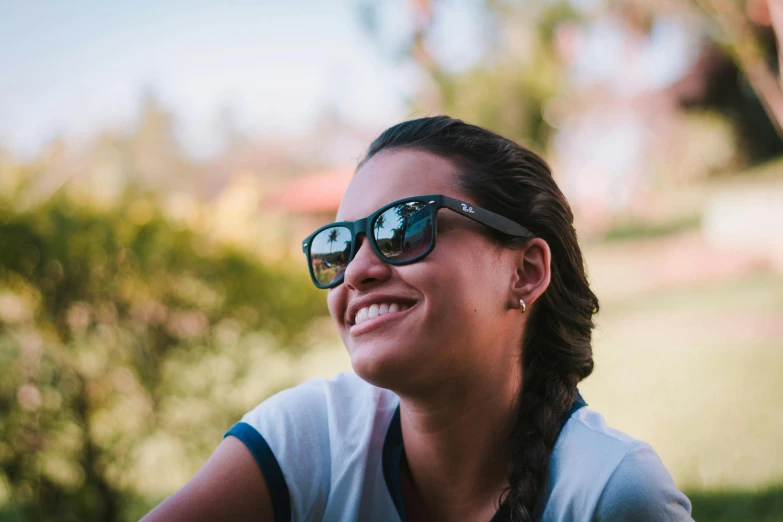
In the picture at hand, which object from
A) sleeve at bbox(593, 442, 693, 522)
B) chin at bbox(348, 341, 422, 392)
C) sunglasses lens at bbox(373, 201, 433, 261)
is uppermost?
sunglasses lens at bbox(373, 201, 433, 261)

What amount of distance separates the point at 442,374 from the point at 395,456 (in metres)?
0.37

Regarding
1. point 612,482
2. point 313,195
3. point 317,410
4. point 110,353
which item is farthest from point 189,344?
point 313,195

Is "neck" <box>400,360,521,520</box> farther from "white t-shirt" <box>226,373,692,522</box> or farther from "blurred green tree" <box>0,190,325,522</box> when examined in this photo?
"blurred green tree" <box>0,190,325,522</box>

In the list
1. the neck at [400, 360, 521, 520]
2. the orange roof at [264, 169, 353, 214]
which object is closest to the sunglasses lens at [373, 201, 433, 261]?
the neck at [400, 360, 521, 520]

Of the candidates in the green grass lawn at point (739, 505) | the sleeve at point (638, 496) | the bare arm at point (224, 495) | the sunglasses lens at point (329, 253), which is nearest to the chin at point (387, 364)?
the sunglasses lens at point (329, 253)

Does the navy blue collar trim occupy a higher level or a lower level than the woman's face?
lower

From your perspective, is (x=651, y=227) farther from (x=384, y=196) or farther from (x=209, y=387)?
(x=384, y=196)

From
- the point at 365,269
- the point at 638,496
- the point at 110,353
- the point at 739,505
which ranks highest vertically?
the point at 365,269

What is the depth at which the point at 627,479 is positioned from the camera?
4.88 ft

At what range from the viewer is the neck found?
1801 mm

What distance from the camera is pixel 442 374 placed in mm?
1678

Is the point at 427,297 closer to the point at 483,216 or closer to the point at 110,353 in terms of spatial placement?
the point at 483,216

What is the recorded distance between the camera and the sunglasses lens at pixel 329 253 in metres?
1.84

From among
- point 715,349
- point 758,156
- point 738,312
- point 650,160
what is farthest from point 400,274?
point 758,156
